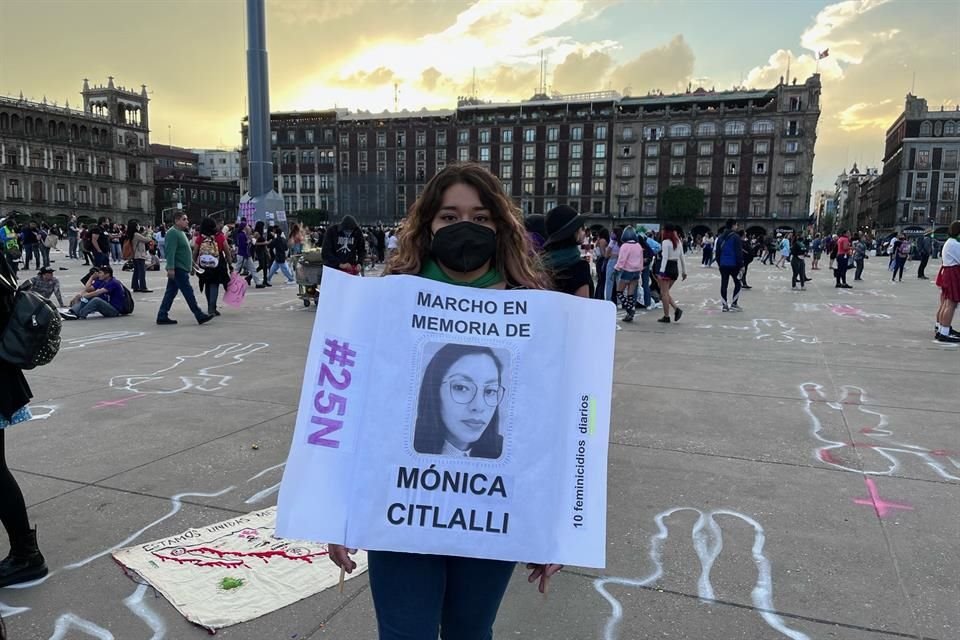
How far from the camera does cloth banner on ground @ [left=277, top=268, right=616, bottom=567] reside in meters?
1.51

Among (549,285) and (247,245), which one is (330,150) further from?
(549,285)

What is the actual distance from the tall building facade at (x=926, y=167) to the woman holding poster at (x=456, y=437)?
116800mm

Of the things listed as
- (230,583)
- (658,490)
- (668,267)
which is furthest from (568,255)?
(668,267)

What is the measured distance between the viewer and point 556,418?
1.57 m

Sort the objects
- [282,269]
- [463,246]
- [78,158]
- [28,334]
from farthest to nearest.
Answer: [78,158]
[282,269]
[28,334]
[463,246]

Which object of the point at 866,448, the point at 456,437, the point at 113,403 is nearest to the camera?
the point at 456,437

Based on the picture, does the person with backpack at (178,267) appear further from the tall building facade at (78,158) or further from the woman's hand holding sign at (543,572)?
the tall building facade at (78,158)

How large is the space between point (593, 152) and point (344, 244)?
83.0 metres

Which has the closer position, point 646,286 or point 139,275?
point 646,286

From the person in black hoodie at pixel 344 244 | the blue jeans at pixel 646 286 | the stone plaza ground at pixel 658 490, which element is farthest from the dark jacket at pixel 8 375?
the blue jeans at pixel 646 286

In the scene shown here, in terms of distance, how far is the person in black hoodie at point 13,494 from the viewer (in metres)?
2.63

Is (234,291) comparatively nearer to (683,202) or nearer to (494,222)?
(494,222)

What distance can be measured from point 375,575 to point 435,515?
0.23m

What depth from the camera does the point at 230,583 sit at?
271cm
